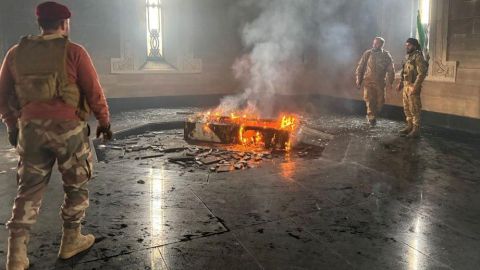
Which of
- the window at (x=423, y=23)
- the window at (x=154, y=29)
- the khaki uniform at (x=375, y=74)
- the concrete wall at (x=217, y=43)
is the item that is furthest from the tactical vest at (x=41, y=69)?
the window at (x=154, y=29)

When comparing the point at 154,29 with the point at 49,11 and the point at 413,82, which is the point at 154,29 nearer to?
the point at 413,82

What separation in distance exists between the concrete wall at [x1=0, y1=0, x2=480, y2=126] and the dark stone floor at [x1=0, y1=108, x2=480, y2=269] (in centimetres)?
367

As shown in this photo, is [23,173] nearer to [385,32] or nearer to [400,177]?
[400,177]

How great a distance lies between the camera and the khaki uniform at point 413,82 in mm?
7844

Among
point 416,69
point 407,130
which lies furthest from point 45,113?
point 407,130

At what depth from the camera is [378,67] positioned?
9359mm

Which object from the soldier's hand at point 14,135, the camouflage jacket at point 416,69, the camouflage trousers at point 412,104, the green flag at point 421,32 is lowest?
the camouflage trousers at point 412,104

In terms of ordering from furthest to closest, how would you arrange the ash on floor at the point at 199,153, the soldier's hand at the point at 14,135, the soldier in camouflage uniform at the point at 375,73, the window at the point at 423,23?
1. the window at the point at 423,23
2. the soldier in camouflage uniform at the point at 375,73
3. the ash on floor at the point at 199,153
4. the soldier's hand at the point at 14,135

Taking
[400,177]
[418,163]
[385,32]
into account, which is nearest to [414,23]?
[385,32]

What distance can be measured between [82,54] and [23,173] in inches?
39.4

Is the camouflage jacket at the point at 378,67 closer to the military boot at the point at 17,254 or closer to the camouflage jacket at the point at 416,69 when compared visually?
the camouflage jacket at the point at 416,69

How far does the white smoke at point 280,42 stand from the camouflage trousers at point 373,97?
3548mm

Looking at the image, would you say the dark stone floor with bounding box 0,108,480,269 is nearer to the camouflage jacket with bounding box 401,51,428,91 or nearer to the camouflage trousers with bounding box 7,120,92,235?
the camouflage trousers with bounding box 7,120,92,235

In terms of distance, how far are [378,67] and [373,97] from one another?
0.77 metres
